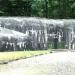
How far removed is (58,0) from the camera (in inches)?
984

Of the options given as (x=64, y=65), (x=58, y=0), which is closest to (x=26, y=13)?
(x=58, y=0)

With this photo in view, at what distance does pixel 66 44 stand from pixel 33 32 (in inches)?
75.1

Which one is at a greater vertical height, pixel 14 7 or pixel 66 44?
pixel 14 7

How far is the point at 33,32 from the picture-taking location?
17.9 m

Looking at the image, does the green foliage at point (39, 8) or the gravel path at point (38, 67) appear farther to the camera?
the green foliage at point (39, 8)

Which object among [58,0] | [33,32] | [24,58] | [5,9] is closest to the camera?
[24,58]

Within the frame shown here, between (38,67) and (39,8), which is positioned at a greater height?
(39,8)

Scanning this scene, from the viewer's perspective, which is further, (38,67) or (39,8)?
(39,8)

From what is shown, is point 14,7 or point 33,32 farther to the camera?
point 14,7

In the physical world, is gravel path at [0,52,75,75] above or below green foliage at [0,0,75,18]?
Result: below

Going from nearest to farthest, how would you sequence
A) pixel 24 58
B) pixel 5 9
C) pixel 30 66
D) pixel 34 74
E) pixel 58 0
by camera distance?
pixel 34 74, pixel 30 66, pixel 24 58, pixel 5 9, pixel 58 0

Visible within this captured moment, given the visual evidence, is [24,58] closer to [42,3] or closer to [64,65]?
[64,65]

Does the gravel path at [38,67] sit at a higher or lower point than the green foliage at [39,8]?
lower

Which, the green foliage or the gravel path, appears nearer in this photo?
the gravel path
